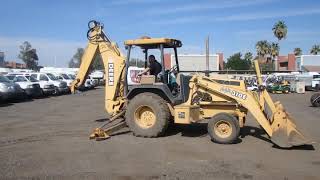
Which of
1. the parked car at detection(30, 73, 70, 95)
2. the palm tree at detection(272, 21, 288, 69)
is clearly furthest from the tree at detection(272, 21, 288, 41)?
the parked car at detection(30, 73, 70, 95)

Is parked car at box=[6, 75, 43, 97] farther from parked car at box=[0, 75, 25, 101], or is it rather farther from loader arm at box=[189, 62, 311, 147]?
loader arm at box=[189, 62, 311, 147]

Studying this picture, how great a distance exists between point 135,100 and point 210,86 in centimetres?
212

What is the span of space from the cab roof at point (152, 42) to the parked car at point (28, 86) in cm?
1877

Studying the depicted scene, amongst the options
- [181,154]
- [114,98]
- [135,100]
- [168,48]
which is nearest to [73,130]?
[114,98]

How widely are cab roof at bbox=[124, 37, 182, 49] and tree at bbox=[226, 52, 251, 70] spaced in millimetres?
74253

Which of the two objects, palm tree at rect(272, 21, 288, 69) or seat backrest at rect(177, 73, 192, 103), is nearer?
seat backrest at rect(177, 73, 192, 103)

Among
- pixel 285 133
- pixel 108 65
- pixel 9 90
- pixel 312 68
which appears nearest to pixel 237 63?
pixel 312 68

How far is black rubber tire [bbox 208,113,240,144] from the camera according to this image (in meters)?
11.5

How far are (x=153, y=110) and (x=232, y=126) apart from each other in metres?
2.25

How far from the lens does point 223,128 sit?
11734 mm

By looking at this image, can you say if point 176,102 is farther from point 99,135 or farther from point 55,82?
point 55,82

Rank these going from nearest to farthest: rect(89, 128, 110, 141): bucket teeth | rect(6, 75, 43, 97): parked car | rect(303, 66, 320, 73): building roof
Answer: rect(89, 128, 110, 141): bucket teeth → rect(6, 75, 43, 97): parked car → rect(303, 66, 320, 73): building roof

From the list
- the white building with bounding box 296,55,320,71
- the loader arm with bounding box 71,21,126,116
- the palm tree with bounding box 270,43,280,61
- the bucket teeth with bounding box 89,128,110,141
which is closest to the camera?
the bucket teeth with bounding box 89,128,110,141

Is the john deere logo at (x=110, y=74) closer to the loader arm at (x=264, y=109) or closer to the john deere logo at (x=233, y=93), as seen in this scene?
the loader arm at (x=264, y=109)
